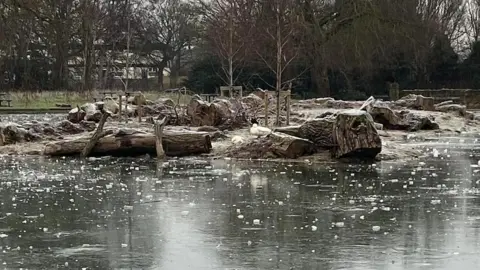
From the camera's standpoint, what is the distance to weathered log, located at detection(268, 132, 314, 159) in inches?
696

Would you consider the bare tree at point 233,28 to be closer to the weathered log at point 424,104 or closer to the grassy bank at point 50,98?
the grassy bank at point 50,98

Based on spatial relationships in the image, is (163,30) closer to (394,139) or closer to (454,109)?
(454,109)

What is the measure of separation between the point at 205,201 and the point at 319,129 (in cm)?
695

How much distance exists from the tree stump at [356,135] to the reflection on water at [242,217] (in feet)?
2.30

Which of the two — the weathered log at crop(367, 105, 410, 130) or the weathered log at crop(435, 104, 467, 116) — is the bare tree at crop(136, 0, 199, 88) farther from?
the weathered log at crop(367, 105, 410, 130)

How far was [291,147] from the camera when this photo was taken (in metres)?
17.7

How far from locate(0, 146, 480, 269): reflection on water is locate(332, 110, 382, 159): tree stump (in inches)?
27.6

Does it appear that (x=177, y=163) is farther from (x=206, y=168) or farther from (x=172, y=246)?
(x=172, y=246)

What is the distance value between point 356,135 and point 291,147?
1.61 meters

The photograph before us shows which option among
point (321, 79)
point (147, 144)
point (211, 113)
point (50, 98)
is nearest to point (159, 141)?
point (147, 144)

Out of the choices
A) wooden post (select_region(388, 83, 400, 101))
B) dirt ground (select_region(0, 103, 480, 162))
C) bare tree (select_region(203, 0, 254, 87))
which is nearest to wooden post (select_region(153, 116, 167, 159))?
dirt ground (select_region(0, 103, 480, 162))

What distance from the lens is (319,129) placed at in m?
18.1

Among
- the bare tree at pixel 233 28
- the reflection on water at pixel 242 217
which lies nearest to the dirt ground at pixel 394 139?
the reflection on water at pixel 242 217

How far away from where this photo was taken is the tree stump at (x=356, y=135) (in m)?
16.7
